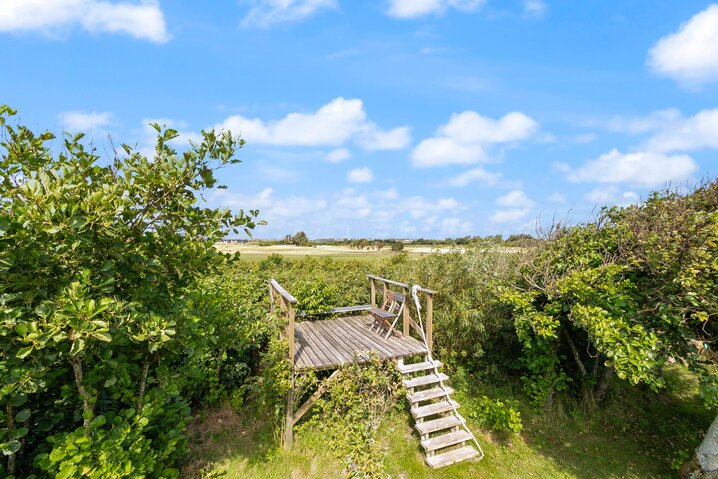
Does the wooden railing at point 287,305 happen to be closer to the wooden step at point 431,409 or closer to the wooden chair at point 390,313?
the wooden chair at point 390,313

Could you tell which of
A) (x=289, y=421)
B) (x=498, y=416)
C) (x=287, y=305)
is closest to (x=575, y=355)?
(x=498, y=416)

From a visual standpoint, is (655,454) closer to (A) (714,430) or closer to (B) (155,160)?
(A) (714,430)

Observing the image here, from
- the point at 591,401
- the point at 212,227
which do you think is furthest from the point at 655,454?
the point at 212,227

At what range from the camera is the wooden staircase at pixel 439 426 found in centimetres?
513

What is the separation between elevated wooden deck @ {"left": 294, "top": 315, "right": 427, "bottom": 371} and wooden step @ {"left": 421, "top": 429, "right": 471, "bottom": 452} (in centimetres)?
140

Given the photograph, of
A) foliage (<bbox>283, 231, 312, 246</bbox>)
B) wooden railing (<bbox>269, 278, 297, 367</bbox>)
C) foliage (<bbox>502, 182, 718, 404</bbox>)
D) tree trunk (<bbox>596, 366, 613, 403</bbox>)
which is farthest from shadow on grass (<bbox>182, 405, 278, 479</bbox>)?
foliage (<bbox>283, 231, 312, 246</bbox>)

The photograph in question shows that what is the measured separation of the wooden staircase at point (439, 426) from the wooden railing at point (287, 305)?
2029 mm

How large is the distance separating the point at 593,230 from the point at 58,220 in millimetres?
7621

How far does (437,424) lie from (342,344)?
231 centimetres

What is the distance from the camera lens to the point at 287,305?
6051 millimetres

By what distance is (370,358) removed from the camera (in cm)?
568

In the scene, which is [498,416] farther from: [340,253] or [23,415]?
[340,253]

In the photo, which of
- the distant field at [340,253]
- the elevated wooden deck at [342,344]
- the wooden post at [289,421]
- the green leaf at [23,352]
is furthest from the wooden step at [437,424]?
the green leaf at [23,352]

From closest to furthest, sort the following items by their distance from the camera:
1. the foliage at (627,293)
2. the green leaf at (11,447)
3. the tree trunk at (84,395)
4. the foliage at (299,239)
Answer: the green leaf at (11,447) < the tree trunk at (84,395) < the foliage at (627,293) < the foliage at (299,239)
